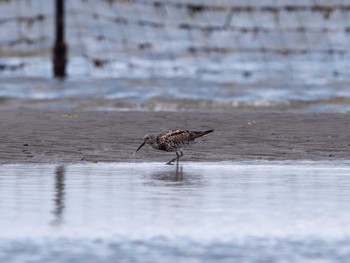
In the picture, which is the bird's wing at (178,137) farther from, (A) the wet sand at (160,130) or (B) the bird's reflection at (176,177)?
(B) the bird's reflection at (176,177)

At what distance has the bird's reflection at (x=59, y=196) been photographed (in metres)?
11.5

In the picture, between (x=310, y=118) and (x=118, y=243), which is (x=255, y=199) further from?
(x=310, y=118)

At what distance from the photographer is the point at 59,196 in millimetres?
12836

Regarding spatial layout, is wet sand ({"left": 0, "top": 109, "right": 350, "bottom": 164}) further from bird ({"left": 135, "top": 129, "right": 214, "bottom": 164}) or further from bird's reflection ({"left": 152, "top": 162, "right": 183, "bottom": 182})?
bird's reflection ({"left": 152, "top": 162, "right": 183, "bottom": 182})

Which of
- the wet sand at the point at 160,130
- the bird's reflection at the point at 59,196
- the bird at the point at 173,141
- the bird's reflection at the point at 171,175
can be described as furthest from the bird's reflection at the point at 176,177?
the wet sand at the point at 160,130

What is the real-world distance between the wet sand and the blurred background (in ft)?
10.4

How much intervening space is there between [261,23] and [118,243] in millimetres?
36072

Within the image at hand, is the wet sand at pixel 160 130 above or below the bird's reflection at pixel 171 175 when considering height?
above

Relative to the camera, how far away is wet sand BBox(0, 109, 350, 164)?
55.1 ft

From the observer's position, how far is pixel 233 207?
12266 mm

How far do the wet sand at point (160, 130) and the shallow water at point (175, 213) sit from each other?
1032 millimetres

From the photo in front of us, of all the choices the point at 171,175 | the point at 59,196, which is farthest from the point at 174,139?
the point at 59,196

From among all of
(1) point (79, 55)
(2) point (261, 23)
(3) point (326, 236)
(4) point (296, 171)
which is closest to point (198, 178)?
(4) point (296, 171)

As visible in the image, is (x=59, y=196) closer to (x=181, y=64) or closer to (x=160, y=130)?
(x=160, y=130)
